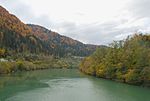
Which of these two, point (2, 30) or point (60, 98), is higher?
point (2, 30)

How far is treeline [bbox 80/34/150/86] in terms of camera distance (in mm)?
52562

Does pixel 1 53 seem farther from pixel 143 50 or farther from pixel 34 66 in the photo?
pixel 143 50

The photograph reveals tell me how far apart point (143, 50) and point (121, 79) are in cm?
807

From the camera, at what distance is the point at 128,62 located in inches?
2346

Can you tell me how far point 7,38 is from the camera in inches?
5463

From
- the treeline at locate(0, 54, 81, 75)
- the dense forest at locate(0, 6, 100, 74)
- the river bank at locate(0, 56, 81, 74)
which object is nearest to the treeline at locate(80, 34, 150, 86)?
the river bank at locate(0, 56, 81, 74)

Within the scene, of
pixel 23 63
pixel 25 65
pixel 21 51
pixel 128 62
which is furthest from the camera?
pixel 21 51

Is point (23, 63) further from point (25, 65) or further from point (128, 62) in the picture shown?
point (128, 62)

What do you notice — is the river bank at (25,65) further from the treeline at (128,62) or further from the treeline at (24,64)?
the treeline at (128,62)

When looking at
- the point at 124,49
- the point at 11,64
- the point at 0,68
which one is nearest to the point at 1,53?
the point at 11,64

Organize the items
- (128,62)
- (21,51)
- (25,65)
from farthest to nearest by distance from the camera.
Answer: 1. (21,51)
2. (25,65)
3. (128,62)

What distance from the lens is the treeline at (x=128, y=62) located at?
2069 inches

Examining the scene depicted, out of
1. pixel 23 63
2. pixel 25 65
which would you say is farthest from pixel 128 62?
pixel 23 63

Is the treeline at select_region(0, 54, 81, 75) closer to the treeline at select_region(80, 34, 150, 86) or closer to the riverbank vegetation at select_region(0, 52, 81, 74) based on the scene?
the riverbank vegetation at select_region(0, 52, 81, 74)
